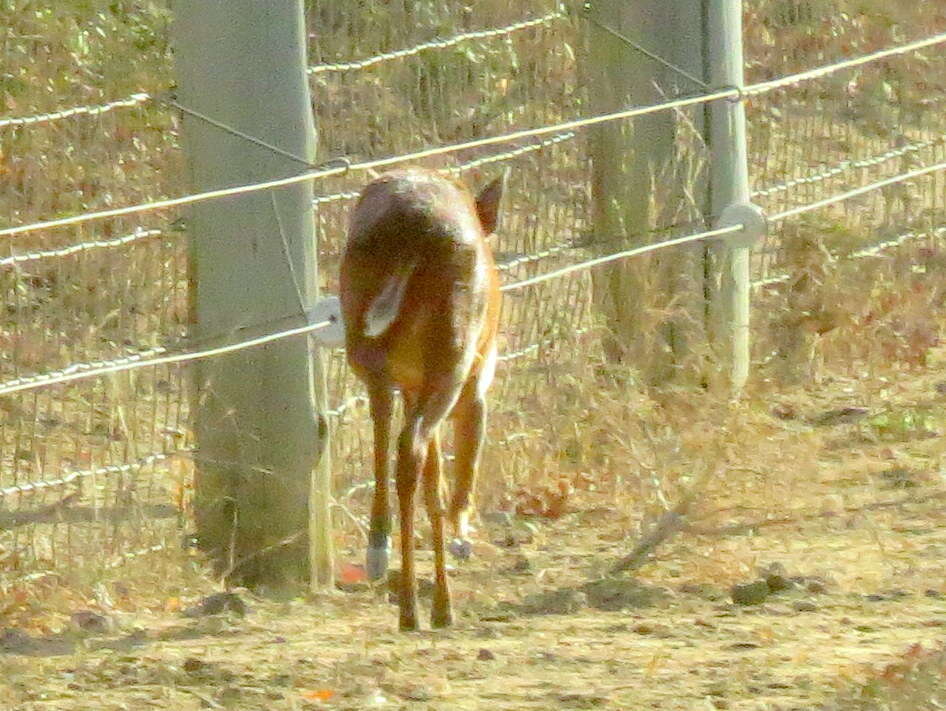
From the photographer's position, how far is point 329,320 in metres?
5.51

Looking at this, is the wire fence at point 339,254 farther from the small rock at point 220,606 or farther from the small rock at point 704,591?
the small rock at point 704,591

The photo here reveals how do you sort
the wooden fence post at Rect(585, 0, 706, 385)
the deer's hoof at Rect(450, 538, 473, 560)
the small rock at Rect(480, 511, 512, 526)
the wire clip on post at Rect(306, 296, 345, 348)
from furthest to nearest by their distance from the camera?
1. the wooden fence post at Rect(585, 0, 706, 385)
2. the small rock at Rect(480, 511, 512, 526)
3. the wire clip on post at Rect(306, 296, 345, 348)
4. the deer's hoof at Rect(450, 538, 473, 560)

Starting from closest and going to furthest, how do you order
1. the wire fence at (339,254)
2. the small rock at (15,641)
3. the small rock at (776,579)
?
1. the small rock at (15,641)
2. the small rock at (776,579)
3. the wire fence at (339,254)

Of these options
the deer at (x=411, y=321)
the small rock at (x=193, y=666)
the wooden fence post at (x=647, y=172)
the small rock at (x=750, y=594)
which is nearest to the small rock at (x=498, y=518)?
the wooden fence post at (x=647, y=172)

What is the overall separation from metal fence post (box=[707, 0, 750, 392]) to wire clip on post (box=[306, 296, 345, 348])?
2.08 m

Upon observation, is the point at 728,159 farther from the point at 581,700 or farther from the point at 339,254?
the point at 581,700

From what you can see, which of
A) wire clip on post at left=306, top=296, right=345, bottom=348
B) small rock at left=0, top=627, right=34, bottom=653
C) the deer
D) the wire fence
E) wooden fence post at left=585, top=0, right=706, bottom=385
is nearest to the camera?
the deer

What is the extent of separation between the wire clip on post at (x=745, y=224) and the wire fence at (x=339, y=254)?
8cm

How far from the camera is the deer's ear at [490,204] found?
5344 millimetres

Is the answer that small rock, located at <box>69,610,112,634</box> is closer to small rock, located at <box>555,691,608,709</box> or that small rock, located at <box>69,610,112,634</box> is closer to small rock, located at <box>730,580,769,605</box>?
small rock, located at <box>555,691,608,709</box>

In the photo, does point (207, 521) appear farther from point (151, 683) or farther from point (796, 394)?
point (796, 394)

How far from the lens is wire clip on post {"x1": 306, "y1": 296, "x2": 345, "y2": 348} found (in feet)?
18.1

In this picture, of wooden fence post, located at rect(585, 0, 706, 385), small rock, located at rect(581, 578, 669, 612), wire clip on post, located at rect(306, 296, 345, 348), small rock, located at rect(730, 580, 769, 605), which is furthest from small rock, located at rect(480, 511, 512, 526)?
small rock, located at rect(730, 580, 769, 605)

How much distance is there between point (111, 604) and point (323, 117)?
2077 millimetres
